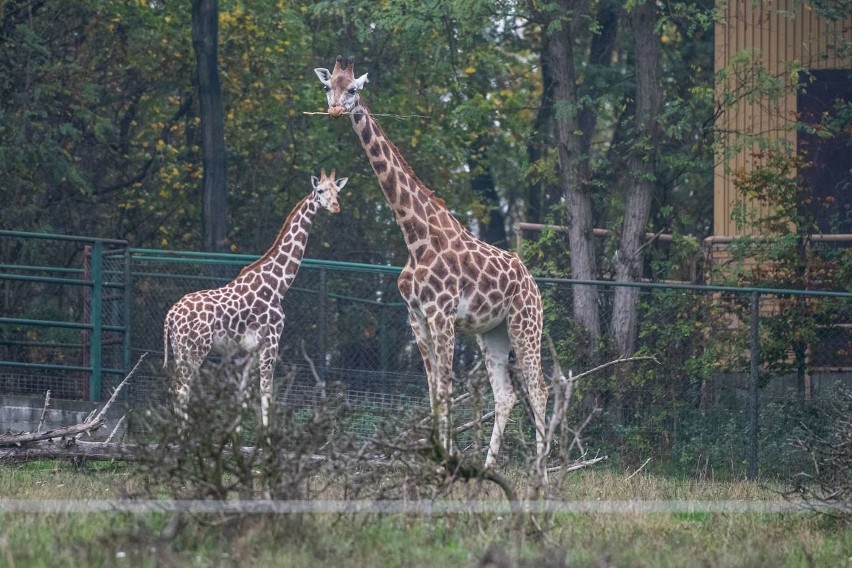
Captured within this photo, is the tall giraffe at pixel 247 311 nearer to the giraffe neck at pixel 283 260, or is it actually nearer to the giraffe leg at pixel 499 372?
the giraffe neck at pixel 283 260

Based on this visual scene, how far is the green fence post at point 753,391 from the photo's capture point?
1259 centimetres

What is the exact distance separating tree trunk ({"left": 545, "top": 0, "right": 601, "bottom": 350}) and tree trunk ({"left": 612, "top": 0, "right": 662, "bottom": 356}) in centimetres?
42

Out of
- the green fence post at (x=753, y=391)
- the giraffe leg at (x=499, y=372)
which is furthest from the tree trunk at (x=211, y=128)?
the green fence post at (x=753, y=391)

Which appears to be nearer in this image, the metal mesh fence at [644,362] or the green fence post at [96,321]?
the metal mesh fence at [644,362]

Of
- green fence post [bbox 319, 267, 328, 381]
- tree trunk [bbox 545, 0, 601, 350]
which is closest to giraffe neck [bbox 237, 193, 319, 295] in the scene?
green fence post [bbox 319, 267, 328, 381]

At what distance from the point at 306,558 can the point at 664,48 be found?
18.6 metres

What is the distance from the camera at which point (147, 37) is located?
2078 centimetres

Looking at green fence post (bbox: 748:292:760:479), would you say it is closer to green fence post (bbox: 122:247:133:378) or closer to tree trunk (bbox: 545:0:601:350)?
tree trunk (bbox: 545:0:601:350)

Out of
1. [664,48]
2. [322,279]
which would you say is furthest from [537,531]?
[664,48]

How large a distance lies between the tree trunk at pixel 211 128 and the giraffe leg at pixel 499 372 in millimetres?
8475

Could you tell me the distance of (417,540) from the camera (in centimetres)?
708

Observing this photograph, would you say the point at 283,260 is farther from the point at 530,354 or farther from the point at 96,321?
the point at 530,354

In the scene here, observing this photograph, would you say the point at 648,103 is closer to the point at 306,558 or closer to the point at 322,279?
the point at 322,279

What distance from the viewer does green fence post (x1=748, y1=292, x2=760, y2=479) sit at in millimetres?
12587
